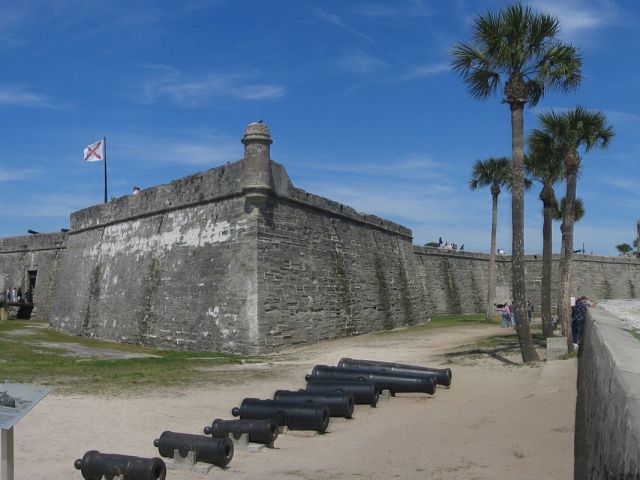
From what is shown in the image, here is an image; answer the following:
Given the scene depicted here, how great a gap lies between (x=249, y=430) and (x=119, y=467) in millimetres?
1984

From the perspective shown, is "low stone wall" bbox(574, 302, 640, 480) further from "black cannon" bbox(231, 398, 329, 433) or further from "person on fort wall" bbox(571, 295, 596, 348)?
"person on fort wall" bbox(571, 295, 596, 348)

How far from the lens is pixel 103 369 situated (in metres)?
13.5

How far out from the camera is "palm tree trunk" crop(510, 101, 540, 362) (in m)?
13.6

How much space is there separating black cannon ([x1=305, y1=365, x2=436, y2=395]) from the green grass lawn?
2.27 m

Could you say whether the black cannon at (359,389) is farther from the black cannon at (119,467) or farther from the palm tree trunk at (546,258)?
the palm tree trunk at (546,258)

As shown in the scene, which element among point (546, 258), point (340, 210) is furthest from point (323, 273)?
point (546, 258)

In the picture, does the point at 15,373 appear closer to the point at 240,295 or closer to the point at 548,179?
the point at 240,295

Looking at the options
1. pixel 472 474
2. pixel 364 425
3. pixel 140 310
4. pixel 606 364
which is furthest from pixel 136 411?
pixel 140 310

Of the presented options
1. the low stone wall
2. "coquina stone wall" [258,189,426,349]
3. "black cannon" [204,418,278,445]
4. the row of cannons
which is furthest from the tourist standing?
the low stone wall

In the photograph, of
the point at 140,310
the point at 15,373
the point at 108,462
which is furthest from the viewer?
the point at 140,310

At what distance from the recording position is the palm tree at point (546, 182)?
54.0ft

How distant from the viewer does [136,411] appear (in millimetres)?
9219

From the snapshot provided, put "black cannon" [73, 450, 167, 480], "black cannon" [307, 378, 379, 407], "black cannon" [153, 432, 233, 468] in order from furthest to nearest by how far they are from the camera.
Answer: "black cannon" [307, 378, 379, 407] < "black cannon" [153, 432, 233, 468] < "black cannon" [73, 450, 167, 480]

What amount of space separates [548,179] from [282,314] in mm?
8528
